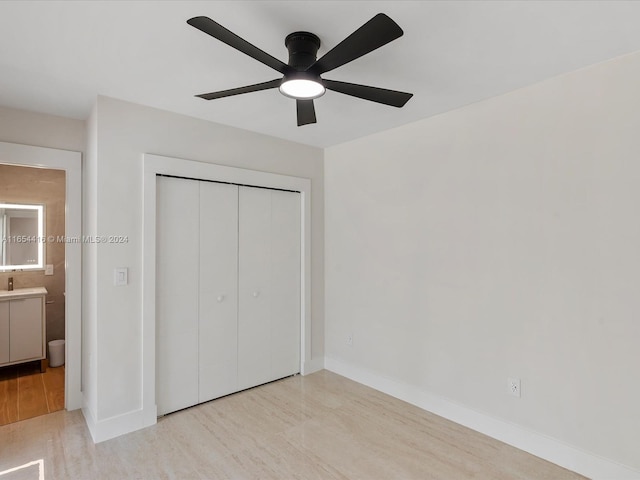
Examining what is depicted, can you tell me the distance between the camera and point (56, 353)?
407 cm

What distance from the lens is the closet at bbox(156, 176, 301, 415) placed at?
2893 millimetres

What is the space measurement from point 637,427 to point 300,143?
344 centimetres

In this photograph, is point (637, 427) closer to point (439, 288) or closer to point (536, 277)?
point (536, 277)

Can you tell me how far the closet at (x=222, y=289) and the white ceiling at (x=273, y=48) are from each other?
0.86 metres

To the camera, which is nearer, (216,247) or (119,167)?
(119,167)

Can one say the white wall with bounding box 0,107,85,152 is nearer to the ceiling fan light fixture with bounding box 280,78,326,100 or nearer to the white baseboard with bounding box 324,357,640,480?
the ceiling fan light fixture with bounding box 280,78,326,100

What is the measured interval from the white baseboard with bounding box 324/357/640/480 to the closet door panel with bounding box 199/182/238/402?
1.34 metres

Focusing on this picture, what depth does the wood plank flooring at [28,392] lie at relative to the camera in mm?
2963

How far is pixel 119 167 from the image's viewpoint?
2.62 m

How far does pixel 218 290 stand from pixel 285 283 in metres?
0.76

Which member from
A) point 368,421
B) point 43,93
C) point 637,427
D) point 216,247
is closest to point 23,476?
point 216,247

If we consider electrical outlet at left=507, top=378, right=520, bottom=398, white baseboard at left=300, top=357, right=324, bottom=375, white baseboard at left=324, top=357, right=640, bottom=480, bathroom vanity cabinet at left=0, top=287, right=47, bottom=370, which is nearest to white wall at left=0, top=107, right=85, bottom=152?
bathroom vanity cabinet at left=0, top=287, right=47, bottom=370

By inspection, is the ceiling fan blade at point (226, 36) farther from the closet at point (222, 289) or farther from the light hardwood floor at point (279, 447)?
the light hardwood floor at point (279, 447)

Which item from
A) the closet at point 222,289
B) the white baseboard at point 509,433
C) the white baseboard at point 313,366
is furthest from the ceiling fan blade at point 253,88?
the white baseboard at point 313,366
